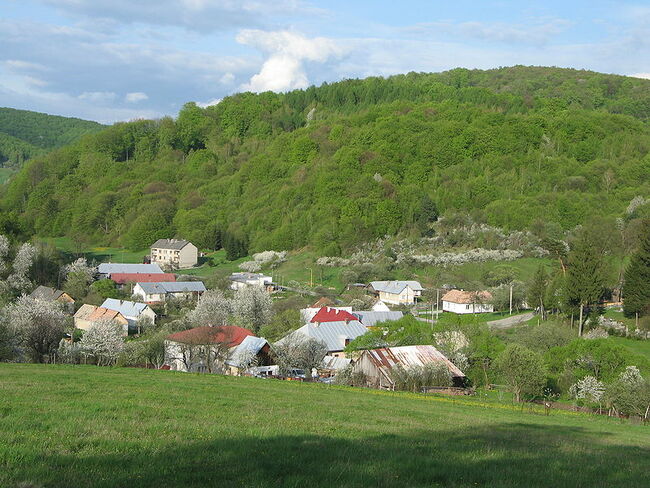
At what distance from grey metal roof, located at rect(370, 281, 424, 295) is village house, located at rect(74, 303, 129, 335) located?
27.3m

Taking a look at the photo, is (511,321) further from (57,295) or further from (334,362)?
(57,295)

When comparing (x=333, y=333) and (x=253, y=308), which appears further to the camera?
(x=253, y=308)

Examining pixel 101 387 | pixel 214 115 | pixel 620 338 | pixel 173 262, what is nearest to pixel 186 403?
pixel 101 387

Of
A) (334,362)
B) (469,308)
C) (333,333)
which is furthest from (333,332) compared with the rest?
(469,308)

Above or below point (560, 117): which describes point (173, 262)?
below

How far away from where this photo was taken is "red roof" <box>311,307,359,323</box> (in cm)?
4887

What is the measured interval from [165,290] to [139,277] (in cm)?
1006

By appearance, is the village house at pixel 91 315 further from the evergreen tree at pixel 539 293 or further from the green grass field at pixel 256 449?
the green grass field at pixel 256 449

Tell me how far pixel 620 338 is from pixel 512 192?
51.9 meters

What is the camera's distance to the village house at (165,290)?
68125 millimetres

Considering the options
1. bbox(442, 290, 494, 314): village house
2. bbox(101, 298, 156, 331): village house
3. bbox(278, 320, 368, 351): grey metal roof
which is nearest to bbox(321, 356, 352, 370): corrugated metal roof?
bbox(278, 320, 368, 351): grey metal roof

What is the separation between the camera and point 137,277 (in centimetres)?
7806

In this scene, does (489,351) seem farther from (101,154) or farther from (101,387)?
(101,154)

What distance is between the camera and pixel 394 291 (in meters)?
68.7
